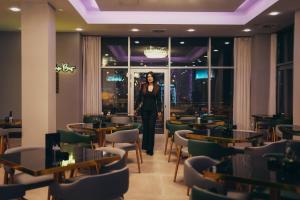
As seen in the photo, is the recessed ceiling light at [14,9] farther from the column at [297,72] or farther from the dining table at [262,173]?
the column at [297,72]

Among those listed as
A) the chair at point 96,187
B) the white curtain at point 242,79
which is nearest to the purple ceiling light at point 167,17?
the white curtain at point 242,79

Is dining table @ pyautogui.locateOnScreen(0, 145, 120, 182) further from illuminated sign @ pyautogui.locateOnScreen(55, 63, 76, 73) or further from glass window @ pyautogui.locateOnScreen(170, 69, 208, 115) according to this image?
glass window @ pyautogui.locateOnScreen(170, 69, 208, 115)

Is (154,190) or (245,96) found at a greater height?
(245,96)

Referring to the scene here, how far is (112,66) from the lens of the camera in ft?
33.5

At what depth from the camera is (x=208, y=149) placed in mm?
3916

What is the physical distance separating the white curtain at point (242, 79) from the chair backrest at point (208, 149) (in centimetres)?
632

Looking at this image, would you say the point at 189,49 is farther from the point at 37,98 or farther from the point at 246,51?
the point at 37,98

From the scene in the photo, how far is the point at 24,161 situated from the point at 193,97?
26.5 feet

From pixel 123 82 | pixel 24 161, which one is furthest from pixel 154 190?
pixel 123 82

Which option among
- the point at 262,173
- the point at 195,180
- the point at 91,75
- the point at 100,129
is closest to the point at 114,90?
the point at 91,75

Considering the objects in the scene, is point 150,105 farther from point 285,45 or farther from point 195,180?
point 285,45

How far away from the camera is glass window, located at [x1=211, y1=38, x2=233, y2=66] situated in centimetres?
1022

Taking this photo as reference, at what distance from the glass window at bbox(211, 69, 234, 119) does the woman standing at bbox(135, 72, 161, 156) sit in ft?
12.6

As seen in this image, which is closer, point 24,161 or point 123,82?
point 24,161
